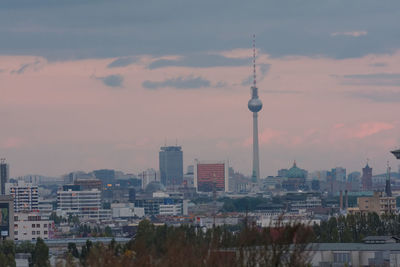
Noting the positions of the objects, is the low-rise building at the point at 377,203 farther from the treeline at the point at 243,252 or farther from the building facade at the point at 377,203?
the treeline at the point at 243,252

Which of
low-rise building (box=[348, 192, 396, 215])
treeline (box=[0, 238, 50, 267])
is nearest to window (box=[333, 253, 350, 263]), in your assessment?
treeline (box=[0, 238, 50, 267])

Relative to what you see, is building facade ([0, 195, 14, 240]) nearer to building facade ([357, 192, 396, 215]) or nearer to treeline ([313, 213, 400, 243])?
treeline ([313, 213, 400, 243])

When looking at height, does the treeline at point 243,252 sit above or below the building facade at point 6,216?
below

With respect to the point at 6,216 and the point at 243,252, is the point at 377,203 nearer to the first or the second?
the point at 6,216

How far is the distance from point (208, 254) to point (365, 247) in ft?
119

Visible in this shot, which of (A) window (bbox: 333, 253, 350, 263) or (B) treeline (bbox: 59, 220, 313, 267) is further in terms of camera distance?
(A) window (bbox: 333, 253, 350, 263)

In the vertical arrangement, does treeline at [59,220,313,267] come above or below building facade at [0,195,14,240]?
below

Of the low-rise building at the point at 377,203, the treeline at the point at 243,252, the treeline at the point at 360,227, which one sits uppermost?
the low-rise building at the point at 377,203

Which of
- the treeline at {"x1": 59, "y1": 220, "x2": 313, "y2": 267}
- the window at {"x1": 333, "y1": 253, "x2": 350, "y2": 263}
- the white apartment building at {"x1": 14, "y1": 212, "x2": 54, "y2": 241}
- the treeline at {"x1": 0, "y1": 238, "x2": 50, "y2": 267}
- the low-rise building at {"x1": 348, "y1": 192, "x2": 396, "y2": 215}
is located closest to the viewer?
the treeline at {"x1": 59, "y1": 220, "x2": 313, "y2": 267}

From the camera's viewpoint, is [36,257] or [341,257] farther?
[36,257]

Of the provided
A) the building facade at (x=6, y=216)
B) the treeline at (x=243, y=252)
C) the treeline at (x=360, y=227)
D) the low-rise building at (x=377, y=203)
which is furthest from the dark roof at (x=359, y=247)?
the low-rise building at (x=377, y=203)

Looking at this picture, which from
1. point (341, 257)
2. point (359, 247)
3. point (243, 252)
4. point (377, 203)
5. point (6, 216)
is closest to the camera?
point (243, 252)

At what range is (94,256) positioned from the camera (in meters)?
40.8

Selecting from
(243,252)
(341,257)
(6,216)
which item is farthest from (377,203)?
(243,252)
